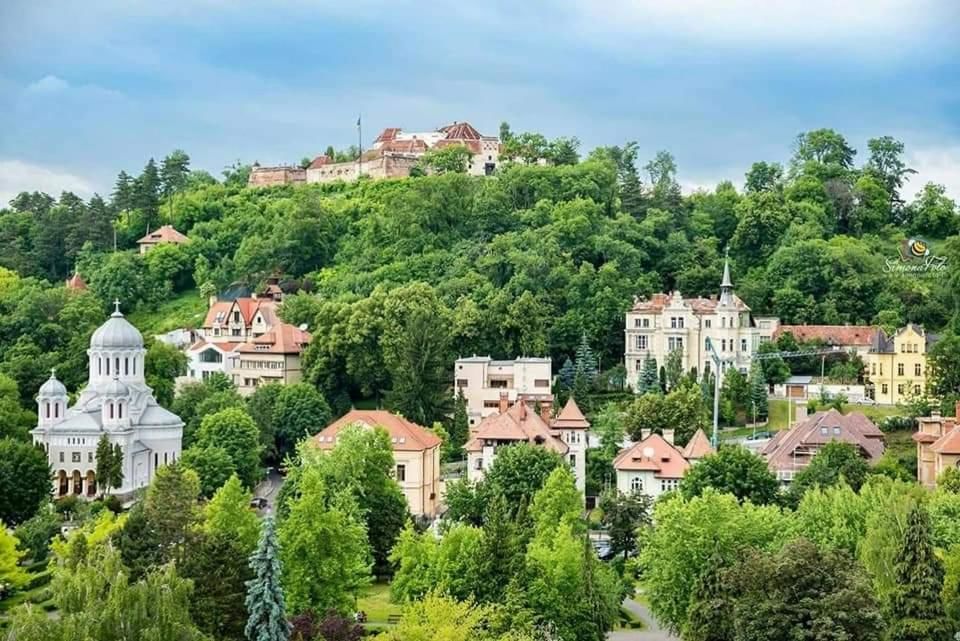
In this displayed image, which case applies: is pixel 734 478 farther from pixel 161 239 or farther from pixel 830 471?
pixel 161 239

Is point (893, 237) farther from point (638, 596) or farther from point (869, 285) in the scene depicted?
point (638, 596)

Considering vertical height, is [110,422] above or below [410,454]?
above

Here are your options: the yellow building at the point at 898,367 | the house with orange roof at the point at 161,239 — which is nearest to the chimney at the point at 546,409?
the yellow building at the point at 898,367

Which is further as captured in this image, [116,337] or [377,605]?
[116,337]

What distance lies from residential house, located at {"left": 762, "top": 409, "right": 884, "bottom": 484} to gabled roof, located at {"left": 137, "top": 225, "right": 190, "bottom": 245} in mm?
51423

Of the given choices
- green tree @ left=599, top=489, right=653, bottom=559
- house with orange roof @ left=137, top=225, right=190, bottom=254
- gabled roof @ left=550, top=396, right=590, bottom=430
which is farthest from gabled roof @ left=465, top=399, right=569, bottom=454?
house with orange roof @ left=137, top=225, right=190, bottom=254

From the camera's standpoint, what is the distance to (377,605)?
48531mm

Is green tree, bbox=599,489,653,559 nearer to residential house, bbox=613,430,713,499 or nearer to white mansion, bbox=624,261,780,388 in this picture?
residential house, bbox=613,430,713,499

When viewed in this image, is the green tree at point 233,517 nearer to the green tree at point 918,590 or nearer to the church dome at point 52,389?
the green tree at point 918,590

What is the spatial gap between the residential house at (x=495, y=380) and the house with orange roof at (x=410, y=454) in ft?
32.7

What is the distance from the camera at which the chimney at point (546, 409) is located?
68688mm

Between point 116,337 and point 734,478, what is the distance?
2892 centimetres

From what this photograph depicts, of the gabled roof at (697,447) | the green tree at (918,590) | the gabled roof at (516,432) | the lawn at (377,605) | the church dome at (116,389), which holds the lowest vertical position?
the lawn at (377,605)

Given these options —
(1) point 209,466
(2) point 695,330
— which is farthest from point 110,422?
(2) point 695,330
